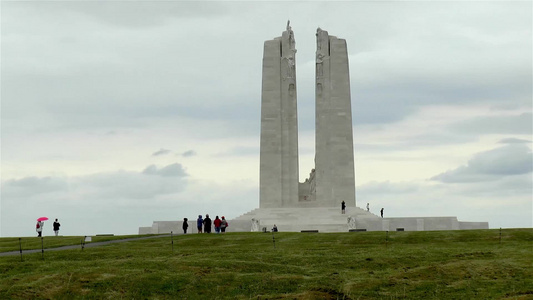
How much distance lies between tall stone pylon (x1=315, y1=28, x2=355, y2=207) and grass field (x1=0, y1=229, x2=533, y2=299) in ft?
104

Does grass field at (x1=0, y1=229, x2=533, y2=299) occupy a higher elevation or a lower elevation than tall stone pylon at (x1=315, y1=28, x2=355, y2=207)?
lower

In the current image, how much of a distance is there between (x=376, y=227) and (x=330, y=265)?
29.1 metres

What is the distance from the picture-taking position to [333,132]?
230 feet

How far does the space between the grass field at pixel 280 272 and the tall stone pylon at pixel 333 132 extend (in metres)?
31.6

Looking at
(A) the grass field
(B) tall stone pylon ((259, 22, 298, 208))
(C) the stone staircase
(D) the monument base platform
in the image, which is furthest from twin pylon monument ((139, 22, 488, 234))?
(A) the grass field

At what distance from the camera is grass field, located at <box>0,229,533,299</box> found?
26516 millimetres

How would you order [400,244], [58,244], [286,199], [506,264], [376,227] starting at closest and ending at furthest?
[506,264], [400,244], [58,244], [376,227], [286,199]

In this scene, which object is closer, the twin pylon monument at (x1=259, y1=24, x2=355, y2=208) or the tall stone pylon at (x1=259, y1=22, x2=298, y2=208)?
the twin pylon monument at (x1=259, y1=24, x2=355, y2=208)

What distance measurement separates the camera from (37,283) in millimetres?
27281

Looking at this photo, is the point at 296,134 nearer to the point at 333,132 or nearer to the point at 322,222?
the point at 333,132

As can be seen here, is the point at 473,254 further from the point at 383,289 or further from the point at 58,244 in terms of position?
the point at 58,244

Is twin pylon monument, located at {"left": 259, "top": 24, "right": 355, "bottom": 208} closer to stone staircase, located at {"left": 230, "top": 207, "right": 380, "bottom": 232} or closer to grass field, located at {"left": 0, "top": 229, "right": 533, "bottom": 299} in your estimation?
stone staircase, located at {"left": 230, "top": 207, "right": 380, "bottom": 232}

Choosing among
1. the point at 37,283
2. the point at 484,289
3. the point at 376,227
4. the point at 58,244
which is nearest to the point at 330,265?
the point at 484,289

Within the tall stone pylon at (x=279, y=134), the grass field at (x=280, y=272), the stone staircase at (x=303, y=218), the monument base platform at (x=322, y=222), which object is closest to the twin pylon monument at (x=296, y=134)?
the tall stone pylon at (x=279, y=134)
